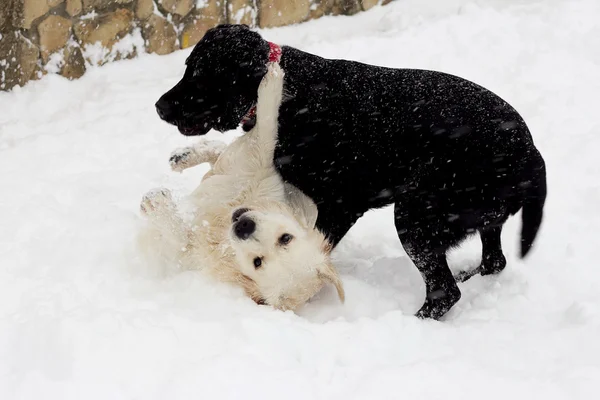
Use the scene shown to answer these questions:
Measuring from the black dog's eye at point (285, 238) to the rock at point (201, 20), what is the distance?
2.97m

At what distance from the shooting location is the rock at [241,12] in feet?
17.9

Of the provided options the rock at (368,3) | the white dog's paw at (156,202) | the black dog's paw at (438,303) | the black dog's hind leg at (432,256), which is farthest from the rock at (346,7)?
the black dog's paw at (438,303)

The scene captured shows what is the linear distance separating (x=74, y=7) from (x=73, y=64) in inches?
16.8

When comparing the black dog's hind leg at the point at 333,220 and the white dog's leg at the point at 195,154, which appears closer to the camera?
the black dog's hind leg at the point at 333,220

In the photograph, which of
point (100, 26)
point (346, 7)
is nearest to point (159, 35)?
point (100, 26)

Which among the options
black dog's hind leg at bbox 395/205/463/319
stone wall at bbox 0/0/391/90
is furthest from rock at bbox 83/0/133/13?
black dog's hind leg at bbox 395/205/463/319

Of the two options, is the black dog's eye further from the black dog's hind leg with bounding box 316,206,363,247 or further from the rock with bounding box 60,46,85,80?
the rock with bounding box 60,46,85,80

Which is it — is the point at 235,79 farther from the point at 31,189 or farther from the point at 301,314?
the point at 31,189

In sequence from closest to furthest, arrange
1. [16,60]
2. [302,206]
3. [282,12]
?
[302,206] < [16,60] < [282,12]

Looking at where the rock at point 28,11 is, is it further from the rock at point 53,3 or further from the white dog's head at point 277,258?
the white dog's head at point 277,258

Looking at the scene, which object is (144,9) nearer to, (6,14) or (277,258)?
(6,14)

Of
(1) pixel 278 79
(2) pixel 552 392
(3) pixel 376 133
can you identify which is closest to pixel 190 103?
(1) pixel 278 79

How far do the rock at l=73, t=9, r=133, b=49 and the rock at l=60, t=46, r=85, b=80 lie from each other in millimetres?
98

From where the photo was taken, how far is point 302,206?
3.12 meters
